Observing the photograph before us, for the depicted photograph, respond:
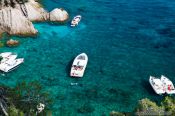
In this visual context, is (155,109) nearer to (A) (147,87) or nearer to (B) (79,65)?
(A) (147,87)

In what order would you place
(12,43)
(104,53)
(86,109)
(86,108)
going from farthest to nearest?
(12,43)
(104,53)
(86,108)
(86,109)

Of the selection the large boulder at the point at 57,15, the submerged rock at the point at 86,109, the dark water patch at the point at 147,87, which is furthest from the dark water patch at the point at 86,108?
the large boulder at the point at 57,15

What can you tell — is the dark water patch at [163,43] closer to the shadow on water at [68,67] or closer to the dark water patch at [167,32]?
the dark water patch at [167,32]

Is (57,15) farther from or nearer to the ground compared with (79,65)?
farther from the ground

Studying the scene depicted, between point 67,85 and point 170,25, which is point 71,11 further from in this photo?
point 67,85

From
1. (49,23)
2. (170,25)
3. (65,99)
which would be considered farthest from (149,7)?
(65,99)

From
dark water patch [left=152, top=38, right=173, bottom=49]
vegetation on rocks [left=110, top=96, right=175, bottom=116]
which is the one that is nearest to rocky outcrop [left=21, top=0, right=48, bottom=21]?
dark water patch [left=152, top=38, right=173, bottom=49]

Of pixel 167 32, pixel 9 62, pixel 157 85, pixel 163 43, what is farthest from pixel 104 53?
pixel 9 62
